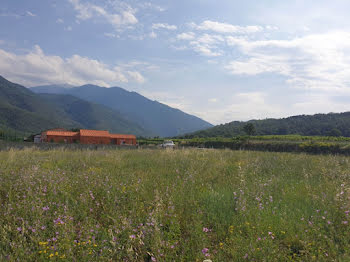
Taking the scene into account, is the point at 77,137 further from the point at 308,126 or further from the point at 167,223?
the point at 308,126

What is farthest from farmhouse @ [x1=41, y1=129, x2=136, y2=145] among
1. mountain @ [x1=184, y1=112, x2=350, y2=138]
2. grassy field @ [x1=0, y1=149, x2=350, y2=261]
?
grassy field @ [x1=0, y1=149, x2=350, y2=261]

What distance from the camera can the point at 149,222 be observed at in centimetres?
361

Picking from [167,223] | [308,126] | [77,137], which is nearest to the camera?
[167,223]

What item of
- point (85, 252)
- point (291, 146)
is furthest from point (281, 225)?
point (291, 146)

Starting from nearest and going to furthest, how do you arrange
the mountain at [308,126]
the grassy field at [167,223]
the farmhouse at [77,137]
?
the grassy field at [167,223] → the farmhouse at [77,137] → the mountain at [308,126]

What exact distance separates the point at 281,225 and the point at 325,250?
72cm

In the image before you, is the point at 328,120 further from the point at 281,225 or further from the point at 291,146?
the point at 281,225

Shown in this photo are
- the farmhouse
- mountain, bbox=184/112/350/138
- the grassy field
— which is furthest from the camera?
mountain, bbox=184/112/350/138

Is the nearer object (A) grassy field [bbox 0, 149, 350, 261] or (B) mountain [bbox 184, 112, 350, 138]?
(A) grassy field [bbox 0, 149, 350, 261]

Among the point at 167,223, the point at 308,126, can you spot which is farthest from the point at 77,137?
the point at 308,126

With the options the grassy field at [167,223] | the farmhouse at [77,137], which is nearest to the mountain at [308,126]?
the farmhouse at [77,137]

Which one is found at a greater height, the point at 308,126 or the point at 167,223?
the point at 308,126

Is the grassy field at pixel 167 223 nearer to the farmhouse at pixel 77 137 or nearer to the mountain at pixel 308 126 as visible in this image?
the farmhouse at pixel 77 137

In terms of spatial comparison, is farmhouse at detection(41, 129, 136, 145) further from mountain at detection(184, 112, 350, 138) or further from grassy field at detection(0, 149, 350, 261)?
grassy field at detection(0, 149, 350, 261)
